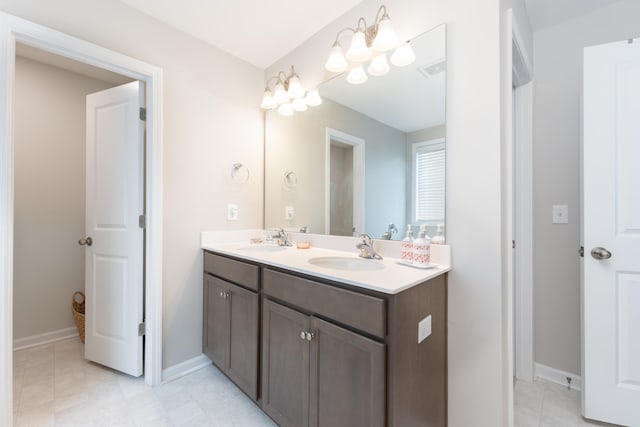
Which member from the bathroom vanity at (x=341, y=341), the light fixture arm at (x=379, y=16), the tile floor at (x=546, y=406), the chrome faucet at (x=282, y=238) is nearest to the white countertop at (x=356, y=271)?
the bathroom vanity at (x=341, y=341)

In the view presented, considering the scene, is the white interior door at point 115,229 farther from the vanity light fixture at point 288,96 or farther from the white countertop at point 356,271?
the vanity light fixture at point 288,96

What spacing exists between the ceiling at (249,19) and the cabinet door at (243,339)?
1751 millimetres

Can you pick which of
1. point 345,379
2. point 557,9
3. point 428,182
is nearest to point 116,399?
point 345,379

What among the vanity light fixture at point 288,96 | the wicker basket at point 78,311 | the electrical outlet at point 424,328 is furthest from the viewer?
the wicker basket at point 78,311

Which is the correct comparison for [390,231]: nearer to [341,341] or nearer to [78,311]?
[341,341]

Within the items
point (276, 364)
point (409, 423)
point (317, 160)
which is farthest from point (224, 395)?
point (317, 160)

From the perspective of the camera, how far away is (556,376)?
6.15 ft

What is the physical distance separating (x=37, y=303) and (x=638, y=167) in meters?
4.28

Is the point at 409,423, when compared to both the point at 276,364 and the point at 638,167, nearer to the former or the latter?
the point at 276,364

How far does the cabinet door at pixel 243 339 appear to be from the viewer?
5.09ft

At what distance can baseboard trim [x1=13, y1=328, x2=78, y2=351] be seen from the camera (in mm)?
2318

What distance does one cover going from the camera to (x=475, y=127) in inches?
51.3

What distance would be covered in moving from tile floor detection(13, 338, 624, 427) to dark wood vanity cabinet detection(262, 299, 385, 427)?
33 centimetres

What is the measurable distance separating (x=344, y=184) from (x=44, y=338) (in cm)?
288
